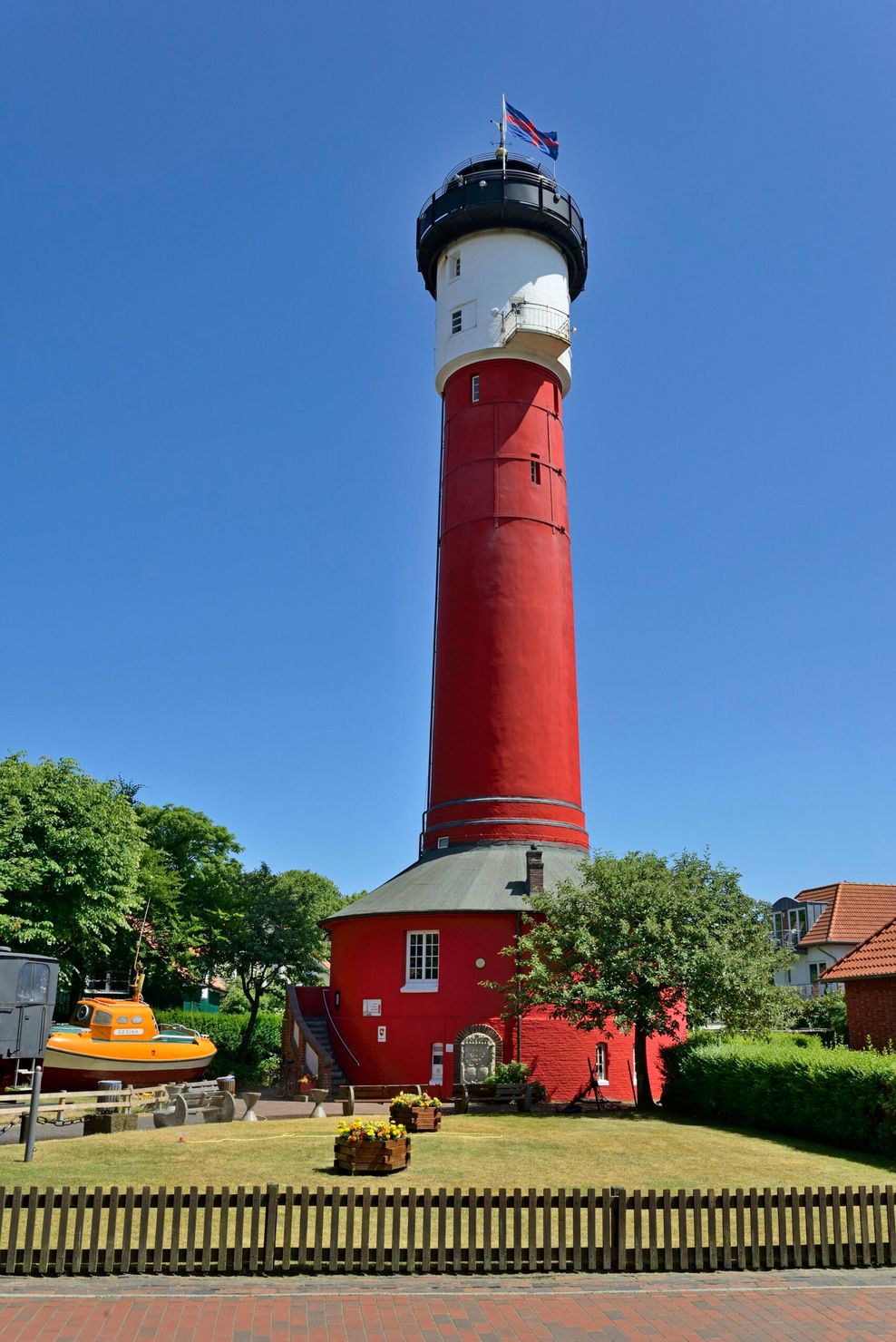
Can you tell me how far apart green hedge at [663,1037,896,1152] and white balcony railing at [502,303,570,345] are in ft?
81.8

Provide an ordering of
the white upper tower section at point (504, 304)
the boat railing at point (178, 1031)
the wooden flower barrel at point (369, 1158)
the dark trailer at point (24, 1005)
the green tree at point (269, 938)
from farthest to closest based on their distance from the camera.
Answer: the green tree at point (269, 938)
the white upper tower section at point (504, 304)
the boat railing at point (178, 1031)
the dark trailer at point (24, 1005)
the wooden flower barrel at point (369, 1158)

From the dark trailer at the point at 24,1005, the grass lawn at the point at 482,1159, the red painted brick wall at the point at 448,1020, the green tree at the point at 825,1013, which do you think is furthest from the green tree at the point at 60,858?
the green tree at the point at 825,1013

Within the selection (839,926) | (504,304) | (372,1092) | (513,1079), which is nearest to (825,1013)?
(839,926)

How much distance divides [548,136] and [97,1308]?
42815mm

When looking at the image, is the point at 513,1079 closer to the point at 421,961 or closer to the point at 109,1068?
the point at 421,961

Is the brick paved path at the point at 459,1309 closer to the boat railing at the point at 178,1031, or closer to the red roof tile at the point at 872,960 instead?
the red roof tile at the point at 872,960

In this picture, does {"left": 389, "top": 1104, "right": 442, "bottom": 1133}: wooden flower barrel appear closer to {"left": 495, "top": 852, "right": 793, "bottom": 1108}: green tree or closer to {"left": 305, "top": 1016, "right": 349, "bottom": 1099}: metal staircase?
{"left": 495, "top": 852, "right": 793, "bottom": 1108}: green tree

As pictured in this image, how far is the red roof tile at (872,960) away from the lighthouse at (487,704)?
31.1 ft

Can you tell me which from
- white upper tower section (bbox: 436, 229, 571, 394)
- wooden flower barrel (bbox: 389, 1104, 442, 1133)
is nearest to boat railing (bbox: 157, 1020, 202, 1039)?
wooden flower barrel (bbox: 389, 1104, 442, 1133)

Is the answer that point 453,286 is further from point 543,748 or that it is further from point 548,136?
point 543,748

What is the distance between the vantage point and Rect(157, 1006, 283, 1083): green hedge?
45.5 m

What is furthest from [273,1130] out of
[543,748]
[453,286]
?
[453,286]

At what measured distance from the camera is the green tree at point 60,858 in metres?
34.2

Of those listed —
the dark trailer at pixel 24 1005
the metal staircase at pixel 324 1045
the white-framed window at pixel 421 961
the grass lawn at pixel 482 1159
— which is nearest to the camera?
the grass lawn at pixel 482 1159
